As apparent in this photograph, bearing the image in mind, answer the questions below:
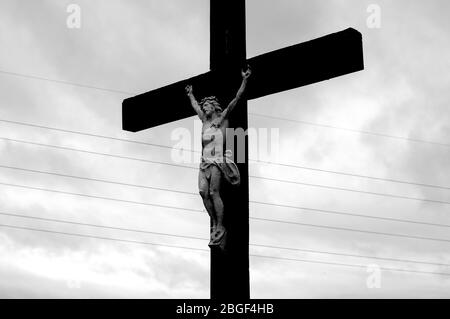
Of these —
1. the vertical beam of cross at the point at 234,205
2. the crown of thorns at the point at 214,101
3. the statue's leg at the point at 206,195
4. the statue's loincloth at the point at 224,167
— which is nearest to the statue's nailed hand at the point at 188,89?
the vertical beam of cross at the point at 234,205

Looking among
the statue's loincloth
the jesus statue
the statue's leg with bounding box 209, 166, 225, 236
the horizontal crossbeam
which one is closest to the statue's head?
the jesus statue

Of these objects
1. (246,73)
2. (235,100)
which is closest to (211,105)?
(235,100)

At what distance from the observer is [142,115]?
866 cm

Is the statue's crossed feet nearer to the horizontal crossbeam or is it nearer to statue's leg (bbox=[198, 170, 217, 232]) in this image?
statue's leg (bbox=[198, 170, 217, 232])

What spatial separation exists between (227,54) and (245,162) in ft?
4.21

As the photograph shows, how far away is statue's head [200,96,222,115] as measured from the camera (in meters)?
7.42

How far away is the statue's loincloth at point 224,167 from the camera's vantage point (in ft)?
Result: 23.4
